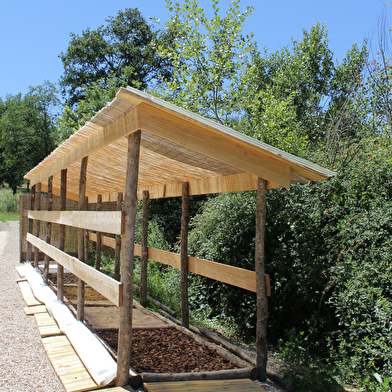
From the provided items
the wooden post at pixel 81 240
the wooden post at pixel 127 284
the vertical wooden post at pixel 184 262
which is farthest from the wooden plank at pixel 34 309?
the wooden post at pixel 127 284

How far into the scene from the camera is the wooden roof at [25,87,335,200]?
11.2 feet

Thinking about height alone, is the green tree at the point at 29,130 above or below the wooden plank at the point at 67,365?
above

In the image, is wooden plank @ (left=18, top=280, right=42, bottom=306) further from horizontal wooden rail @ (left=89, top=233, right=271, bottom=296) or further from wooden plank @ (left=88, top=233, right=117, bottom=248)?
horizontal wooden rail @ (left=89, top=233, right=271, bottom=296)

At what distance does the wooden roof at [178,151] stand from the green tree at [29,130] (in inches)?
1334

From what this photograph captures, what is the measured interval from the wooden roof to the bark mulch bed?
2134 mm

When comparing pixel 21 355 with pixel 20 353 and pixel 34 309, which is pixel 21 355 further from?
pixel 34 309

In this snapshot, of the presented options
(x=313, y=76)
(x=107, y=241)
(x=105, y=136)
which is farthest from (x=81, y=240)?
(x=313, y=76)

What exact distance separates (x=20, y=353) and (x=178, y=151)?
122 inches

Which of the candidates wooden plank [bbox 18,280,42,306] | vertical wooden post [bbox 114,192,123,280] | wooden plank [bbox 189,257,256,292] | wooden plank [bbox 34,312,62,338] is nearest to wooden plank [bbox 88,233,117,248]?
vertical wooden post [bbox 114,192,123,280]

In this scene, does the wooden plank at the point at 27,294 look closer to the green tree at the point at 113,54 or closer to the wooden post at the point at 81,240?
the wooden post at the point at 81,240

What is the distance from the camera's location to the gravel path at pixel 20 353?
3.68 meters

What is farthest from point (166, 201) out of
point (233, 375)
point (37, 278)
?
point (233, 375)

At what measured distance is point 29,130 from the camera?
3750 centimetres

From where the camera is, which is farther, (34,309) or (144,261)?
(144,261)
